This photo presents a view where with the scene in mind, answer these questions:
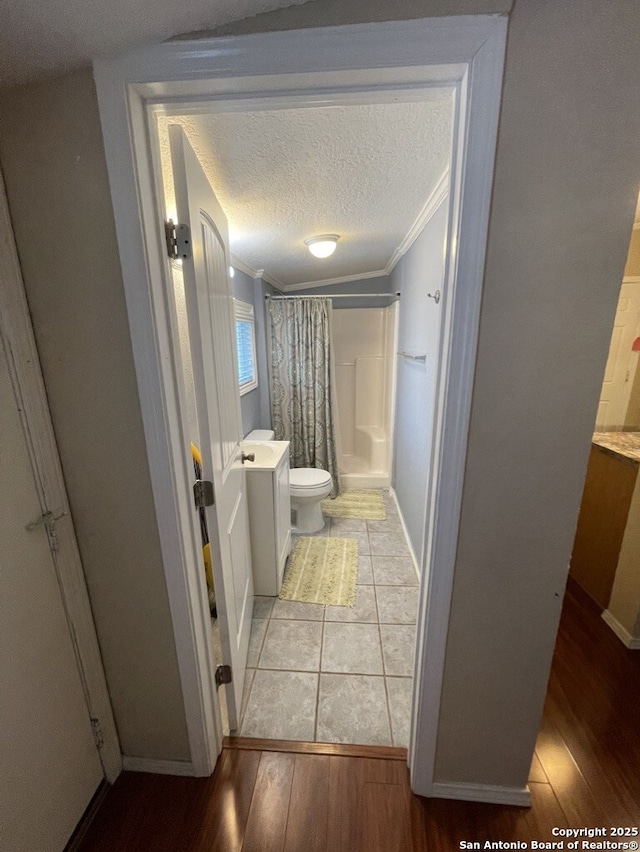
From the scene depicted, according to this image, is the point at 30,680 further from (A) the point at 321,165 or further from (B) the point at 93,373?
(A) the point at 321,165

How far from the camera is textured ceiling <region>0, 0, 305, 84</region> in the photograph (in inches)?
23.1

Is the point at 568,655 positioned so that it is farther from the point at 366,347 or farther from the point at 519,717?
the point at 366,347

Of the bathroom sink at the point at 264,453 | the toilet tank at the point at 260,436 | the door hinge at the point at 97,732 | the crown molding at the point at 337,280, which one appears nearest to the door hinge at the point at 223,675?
the door hinge at the point at 97,732

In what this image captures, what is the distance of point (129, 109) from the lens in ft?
2.40

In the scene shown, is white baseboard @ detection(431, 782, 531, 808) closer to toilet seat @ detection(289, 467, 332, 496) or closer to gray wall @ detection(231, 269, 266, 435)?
toilet seat @ detection(289, 467, 332, 496)

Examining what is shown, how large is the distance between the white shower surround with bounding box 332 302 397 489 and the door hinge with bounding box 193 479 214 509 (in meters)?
2.31

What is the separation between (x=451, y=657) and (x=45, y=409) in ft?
4.40

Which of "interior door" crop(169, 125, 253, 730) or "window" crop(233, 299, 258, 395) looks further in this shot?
"window" crop(233, 299, 258, 395)

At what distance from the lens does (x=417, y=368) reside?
232cm

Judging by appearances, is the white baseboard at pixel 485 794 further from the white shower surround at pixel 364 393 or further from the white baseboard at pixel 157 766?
the white shower surround at pixel 364 393

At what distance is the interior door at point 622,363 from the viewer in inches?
88.5

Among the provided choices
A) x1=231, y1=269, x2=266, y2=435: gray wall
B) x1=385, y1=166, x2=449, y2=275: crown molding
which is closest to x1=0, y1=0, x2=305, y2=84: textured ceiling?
x1=385, y1=166, x2=449, y2=275: crown molding

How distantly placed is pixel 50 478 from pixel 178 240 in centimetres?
72

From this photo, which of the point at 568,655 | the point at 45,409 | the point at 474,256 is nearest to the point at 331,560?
the point at 568,655
